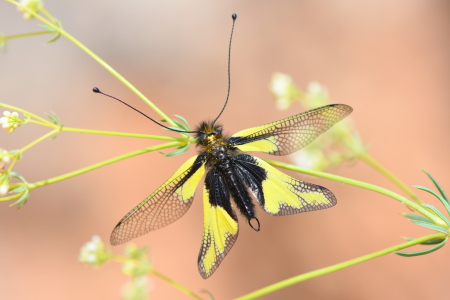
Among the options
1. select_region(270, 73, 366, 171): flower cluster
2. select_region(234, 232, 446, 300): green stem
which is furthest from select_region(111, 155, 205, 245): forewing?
select_region(270, 73, 366, 171): flower cluster

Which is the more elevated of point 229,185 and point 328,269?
point 229,185

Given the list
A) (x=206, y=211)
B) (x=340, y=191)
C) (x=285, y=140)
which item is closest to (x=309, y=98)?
(x=285, y=140)

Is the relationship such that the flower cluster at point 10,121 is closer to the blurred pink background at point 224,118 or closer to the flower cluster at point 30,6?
the flower cluster at point 30,6

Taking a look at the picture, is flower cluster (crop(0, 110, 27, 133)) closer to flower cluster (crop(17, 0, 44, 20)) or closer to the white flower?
the white flower

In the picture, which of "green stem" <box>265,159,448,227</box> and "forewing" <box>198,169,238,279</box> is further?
"forewing" <box>198,169,238,279</box>

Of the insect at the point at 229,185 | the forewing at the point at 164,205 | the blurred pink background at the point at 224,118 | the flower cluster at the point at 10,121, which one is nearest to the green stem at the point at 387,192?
the insect at the point at 229,185

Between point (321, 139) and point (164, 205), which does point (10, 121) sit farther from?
point (321, 139)

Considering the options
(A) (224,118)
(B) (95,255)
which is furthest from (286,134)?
(A) (224,118)
